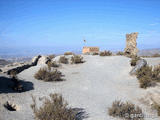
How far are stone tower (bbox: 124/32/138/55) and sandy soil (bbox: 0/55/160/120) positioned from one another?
5.79 metres

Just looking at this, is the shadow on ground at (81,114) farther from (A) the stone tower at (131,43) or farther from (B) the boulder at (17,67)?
(A) the stone tower at (131,43)

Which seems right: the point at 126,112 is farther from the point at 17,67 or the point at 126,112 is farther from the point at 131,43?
the point at 131,43

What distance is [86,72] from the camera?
41.9ft

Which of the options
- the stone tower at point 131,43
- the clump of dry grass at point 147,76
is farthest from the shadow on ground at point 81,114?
the stone tower at point 131,43

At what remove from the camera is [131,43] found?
1939 centimetres

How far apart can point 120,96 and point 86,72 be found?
5.03 meters

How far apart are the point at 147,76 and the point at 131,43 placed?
431 inches

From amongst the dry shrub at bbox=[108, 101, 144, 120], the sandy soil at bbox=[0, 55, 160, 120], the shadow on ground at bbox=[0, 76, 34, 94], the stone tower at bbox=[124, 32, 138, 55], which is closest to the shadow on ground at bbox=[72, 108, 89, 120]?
the sandy soil at bbox=[0, 55, 160, 120]

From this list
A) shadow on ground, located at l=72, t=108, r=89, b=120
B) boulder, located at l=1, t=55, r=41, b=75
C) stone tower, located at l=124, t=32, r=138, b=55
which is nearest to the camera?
shadow on ground, located at l=72, t=108, r=89, b=120

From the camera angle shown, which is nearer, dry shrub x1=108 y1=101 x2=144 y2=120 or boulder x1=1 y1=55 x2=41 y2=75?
dry shrub x1=108 y1=101 x2=144 y2=120

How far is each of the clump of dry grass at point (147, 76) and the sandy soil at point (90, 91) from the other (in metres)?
0.46

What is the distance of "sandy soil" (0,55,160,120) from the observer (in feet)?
19.7

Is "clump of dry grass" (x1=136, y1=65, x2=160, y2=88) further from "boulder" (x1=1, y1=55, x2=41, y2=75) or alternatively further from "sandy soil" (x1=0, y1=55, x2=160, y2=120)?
"boulder" (x1=1, y1=55, x2=41, y2=75)

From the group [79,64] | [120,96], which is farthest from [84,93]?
[79,64]
